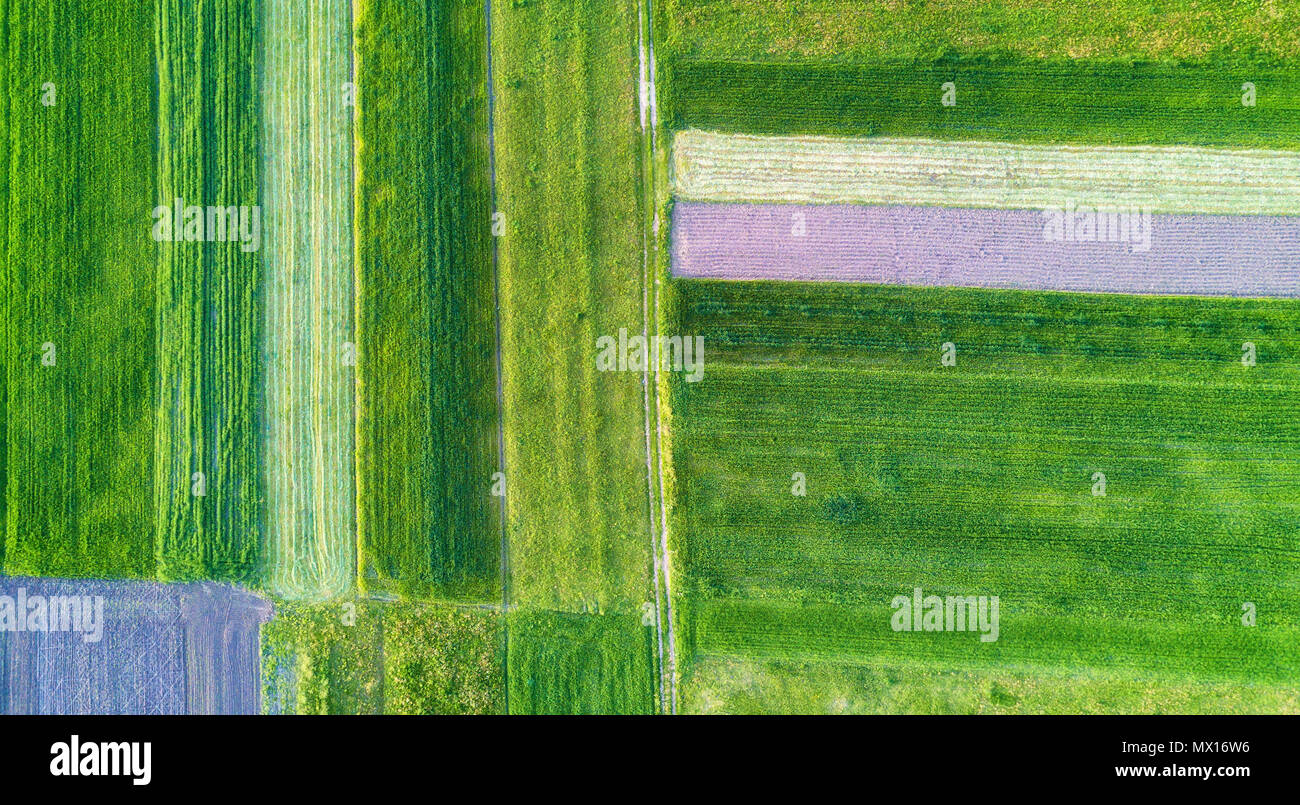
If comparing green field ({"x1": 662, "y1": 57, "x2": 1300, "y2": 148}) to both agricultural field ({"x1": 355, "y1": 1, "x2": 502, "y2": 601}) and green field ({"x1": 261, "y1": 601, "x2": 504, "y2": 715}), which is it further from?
green field ({"x1": 261, "y1": 601, "x2": 504, "y2": 715})

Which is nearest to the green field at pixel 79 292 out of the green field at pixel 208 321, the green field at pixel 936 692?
the green field at pixel 208 321

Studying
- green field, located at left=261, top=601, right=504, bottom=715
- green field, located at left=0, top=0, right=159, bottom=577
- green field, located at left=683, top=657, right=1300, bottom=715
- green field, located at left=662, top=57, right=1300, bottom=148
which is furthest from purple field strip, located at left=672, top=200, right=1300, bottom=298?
green field, located at left=0, top=0, right=159, bottom=577

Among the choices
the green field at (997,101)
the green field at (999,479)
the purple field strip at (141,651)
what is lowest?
the purple field strip at (141,651)

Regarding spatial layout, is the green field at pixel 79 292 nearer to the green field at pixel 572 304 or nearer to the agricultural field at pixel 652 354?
the agricultural field at pixel 652 354

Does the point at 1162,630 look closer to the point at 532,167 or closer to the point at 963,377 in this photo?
the point at 963,377

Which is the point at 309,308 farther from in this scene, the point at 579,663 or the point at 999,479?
the point at 999,479
